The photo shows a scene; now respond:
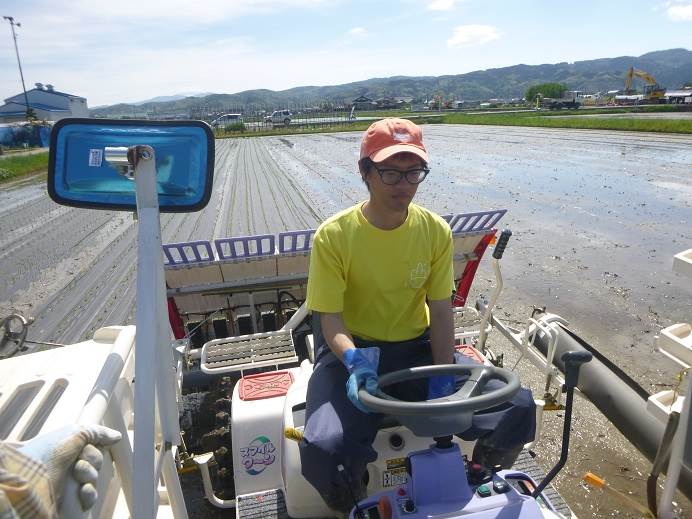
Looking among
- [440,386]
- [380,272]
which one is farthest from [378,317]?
[440,386]

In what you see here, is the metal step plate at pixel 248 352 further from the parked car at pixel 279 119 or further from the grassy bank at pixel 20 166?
the parked car at pixel 279 119

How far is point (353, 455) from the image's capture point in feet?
5.80

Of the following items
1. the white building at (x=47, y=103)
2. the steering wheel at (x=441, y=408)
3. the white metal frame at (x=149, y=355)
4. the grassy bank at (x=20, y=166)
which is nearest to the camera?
the white metal frame at (x=149, y=355)

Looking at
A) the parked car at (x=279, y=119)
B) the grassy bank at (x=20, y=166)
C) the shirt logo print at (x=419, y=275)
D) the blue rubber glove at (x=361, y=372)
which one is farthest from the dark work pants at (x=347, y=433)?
the parked car at (x=279, y=119)

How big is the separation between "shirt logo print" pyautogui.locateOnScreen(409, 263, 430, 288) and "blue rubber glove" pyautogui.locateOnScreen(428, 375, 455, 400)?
0.44 meters

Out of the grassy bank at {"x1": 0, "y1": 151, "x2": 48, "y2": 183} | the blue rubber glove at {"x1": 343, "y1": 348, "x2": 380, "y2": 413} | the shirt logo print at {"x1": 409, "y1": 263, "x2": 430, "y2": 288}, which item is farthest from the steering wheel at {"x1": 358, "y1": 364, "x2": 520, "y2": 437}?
the grassy bank at {"x1": 0, "y1": 151, "x2": 48, "y2": 183}

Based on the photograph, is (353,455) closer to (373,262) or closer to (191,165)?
(373,262)

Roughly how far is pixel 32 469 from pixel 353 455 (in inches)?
44.1

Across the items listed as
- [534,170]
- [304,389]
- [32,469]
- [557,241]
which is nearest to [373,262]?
[304,389]

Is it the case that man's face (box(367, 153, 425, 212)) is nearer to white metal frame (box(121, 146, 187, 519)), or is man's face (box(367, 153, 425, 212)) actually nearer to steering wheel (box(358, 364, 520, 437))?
steering wheel (box(358, 364, 520, 437))

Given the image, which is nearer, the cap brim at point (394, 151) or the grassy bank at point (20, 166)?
the cap brim at point (394, 151)

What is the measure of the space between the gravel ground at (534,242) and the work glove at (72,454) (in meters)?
2.67

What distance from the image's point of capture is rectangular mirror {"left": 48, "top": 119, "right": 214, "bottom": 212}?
1401 millimetres

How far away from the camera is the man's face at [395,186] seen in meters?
1.93
